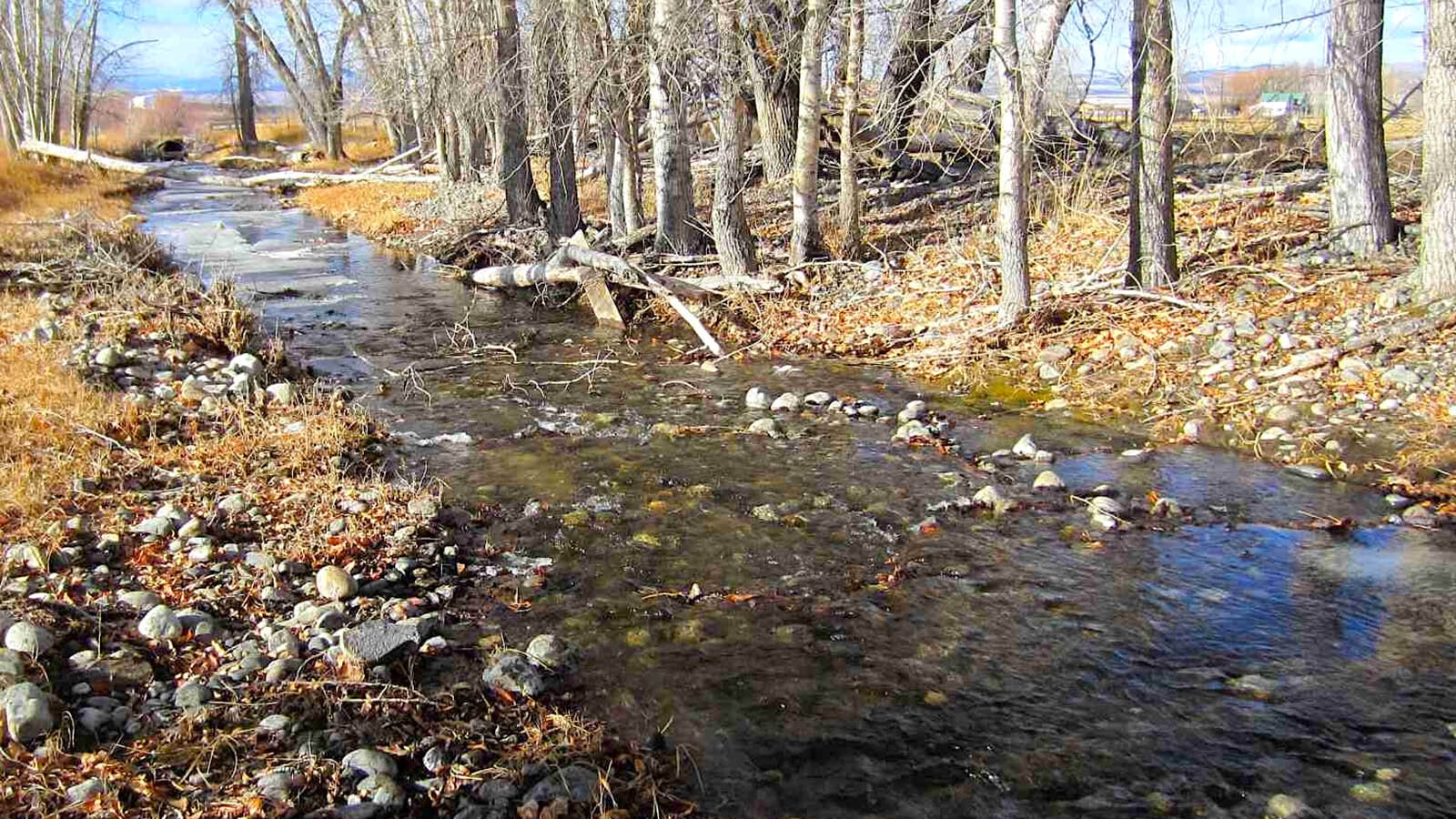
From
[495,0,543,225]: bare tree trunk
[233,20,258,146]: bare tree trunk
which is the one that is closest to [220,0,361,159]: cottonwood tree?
[233,20,258,146]: bare tree trunk

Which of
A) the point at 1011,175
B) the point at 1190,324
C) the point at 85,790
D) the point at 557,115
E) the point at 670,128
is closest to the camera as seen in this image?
the point at 85,790

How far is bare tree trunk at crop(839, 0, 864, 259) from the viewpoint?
480 inches

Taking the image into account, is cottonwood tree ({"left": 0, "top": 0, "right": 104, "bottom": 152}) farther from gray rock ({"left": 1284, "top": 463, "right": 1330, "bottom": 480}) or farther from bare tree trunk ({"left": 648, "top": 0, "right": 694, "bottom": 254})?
gray rock ({"left": 1284, "top": 463, "right": 1330, "bottom": 480})

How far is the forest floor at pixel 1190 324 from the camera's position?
7449mm

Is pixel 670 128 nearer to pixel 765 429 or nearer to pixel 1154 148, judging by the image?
pixel 1154 148

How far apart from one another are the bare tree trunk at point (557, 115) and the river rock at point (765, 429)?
6.37 meters

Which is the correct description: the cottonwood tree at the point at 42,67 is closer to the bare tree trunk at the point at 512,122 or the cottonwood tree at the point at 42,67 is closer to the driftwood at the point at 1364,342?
the bare tree trunk at the point at 512,122

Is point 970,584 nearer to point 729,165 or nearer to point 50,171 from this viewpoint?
point 729,165

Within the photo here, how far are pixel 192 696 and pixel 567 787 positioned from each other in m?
1.72

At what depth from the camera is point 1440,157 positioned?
325 inches

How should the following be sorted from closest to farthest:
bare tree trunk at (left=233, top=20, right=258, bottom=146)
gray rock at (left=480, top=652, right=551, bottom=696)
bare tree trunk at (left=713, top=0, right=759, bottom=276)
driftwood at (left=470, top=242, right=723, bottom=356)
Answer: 1. gray rock at (left=480, top=652, right=551, bottom=696)
2. driftwood at (left=470, top=242, right=723, bottom=356)
3. bare tree trunk at (left=713, top=0, right=759, bottom=276)
4. bare tree trunk at (left=233, top=20, right=258, bottom=146)

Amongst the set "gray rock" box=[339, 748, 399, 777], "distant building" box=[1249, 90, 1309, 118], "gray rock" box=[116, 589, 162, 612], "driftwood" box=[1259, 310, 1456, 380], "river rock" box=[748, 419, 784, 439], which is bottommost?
"gray rock" box=[339, 748, 399, 777]


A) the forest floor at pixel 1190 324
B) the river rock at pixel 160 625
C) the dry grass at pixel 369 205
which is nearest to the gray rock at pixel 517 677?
the river rock at pixel 160 625

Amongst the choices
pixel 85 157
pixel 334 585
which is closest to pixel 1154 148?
pixel 334 585
